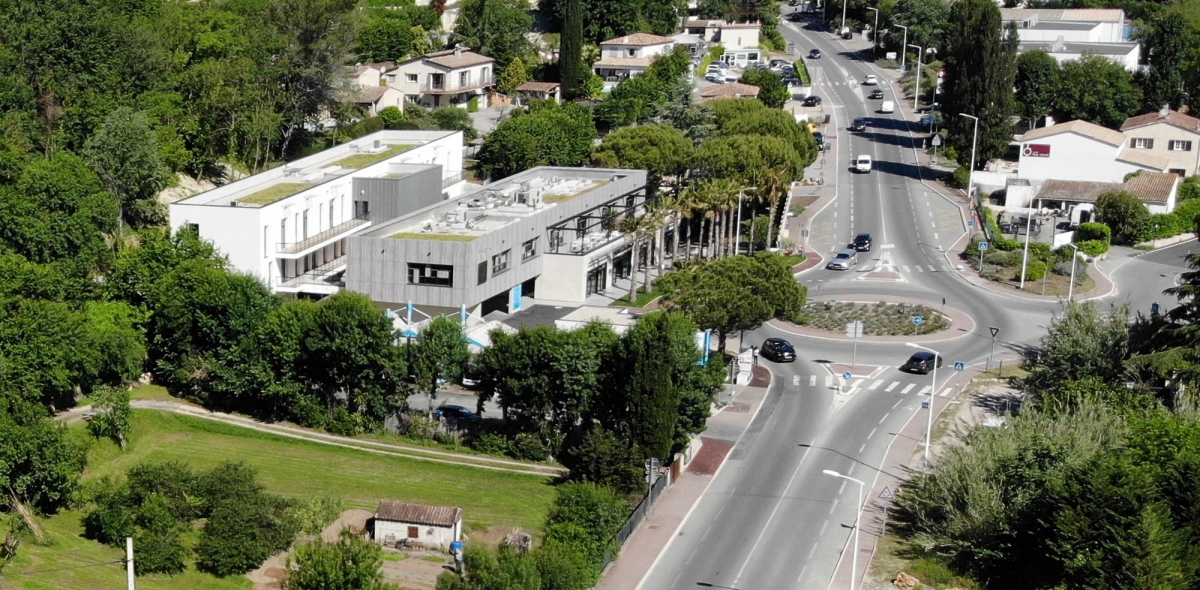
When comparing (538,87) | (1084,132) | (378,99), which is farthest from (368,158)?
(1084,132)

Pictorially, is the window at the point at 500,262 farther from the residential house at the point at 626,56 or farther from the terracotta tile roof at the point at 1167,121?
the residential house at the point at 626,56

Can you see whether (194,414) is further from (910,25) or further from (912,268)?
(910,25)

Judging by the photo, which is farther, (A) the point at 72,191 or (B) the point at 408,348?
(A) the point at 72,191

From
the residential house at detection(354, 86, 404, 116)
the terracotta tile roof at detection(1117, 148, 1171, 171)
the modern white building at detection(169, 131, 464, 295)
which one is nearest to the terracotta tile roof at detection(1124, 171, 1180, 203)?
the terracotta tile roof at detection(1117, 148, 1171, 171)

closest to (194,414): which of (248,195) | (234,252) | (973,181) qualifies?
(234,252)

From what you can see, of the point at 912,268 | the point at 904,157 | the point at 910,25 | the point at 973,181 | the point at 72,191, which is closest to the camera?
the point at 72,191

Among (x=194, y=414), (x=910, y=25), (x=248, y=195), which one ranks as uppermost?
(x=910, y=25)
